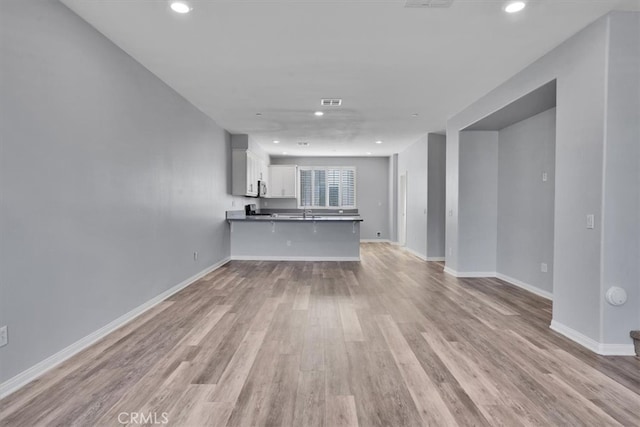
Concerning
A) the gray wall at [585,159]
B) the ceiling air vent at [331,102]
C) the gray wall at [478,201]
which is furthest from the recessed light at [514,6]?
the gray wall at [478,201]

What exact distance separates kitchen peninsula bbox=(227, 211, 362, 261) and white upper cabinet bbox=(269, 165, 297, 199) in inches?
111

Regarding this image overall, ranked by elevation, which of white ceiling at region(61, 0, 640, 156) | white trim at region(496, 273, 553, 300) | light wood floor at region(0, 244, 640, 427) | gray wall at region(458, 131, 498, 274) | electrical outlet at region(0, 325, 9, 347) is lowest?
light wood floor at region(0, 244, 640, 427)

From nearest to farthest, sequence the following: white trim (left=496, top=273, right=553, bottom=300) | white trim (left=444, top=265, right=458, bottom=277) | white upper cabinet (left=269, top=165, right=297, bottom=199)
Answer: white trim (left=496, top=273, right=553, bottom=300), white trim (left=444, top=265, right=458, bottom=277), white upper cabinet (left=269, top=165, right=297, bottom=199)

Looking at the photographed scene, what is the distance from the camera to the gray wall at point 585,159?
259 centimetres

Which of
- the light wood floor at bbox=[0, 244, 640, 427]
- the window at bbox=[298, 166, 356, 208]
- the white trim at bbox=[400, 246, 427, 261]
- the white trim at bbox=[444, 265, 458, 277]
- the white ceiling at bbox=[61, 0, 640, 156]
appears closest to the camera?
the light wood floor at bbox=[0, 244, 640, 427]

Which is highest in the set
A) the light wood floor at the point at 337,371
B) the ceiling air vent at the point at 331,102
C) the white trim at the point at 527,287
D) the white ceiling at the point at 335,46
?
the white ceiling at the point at 335,46

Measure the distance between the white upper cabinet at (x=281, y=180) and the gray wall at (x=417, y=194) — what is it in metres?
3.23

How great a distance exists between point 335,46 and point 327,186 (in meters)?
7.19

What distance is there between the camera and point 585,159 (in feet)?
9.12

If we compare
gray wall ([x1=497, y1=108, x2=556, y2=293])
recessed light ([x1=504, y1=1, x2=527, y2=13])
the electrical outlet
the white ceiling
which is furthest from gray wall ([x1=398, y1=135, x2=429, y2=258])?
the electrical outlet

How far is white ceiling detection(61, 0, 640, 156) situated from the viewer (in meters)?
2.54

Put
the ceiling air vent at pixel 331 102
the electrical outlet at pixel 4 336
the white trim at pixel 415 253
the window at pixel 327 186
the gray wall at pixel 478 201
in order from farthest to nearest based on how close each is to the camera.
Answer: the window at pixel 327 186
the white trim at pixel 415 253
the gray wall at pixel 478 201
the ceiling air vent at pixel 331 102
the electrical outlet at pixel 4 336

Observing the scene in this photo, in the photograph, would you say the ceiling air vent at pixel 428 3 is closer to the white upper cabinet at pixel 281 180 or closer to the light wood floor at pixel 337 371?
the light wood floor at pixel 337 371

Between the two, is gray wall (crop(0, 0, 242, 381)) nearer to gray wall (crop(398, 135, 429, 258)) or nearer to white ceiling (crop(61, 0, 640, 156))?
white ceiling (crop(61, 0, 640, 156))
